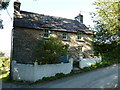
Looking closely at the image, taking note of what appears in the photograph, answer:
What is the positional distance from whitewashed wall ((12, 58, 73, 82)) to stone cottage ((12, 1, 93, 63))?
302 centimetres

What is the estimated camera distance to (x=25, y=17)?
18578 mm

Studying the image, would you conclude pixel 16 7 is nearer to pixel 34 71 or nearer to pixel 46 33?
pixel 46 33

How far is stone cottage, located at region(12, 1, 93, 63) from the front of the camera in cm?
1603

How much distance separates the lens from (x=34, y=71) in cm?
1173

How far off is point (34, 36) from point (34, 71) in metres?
7.06

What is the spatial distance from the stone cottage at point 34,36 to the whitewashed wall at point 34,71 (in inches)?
119

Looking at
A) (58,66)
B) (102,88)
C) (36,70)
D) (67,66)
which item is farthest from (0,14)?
(102,88)

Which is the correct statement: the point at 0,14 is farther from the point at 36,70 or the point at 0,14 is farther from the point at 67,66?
the point at 67,66

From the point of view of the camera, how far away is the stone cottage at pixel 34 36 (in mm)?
16031

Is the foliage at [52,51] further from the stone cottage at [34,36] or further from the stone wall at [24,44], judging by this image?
the stone cottage at [34,36]

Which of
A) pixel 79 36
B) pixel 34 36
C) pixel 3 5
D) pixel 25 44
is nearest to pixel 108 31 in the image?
pixel 79 36

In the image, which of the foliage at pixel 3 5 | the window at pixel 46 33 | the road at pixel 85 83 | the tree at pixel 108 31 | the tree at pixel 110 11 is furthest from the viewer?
the window at pixel 46 33

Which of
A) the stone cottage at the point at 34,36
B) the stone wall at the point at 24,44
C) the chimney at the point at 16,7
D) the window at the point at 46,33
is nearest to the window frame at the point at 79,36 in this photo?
the stone cottage at the point at 34,36

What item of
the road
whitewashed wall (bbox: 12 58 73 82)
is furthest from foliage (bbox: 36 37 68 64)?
the road
